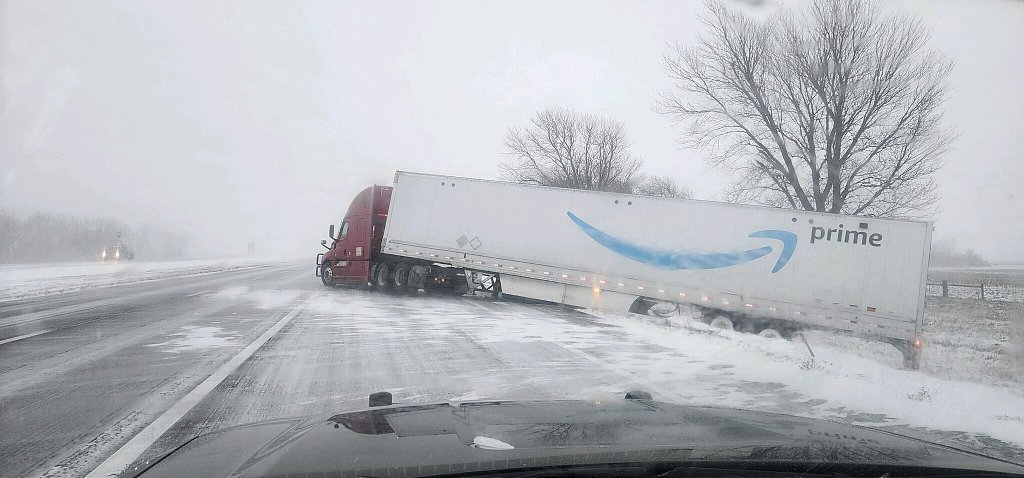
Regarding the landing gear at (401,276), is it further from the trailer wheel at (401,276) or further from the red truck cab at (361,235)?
the red truck cab at (361,235)

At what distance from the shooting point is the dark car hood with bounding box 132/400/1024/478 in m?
2.41

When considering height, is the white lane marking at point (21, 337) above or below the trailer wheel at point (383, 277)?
below

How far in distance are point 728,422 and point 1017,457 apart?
9.94 feet

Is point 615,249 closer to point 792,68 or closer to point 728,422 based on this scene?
point 792,68

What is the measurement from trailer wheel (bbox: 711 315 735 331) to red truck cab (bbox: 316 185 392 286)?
11657mm

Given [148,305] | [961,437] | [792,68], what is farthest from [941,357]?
[148,305]

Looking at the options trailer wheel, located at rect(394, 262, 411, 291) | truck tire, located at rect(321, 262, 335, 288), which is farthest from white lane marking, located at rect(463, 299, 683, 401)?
truck tire, located at rect(321, 262, 335, 288)

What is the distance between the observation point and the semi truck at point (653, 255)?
13758 millimetres

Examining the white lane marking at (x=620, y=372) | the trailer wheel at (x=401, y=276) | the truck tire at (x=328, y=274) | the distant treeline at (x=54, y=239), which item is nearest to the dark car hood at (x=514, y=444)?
the white lane marking at (x=620, y=372)

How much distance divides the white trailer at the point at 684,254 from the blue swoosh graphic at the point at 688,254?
25 mm

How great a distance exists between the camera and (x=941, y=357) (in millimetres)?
13484

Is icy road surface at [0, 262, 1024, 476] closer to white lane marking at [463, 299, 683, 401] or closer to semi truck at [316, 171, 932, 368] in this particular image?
white lane marking at [463, 299, 683, 401]

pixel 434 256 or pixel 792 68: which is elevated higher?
pixel 792 68

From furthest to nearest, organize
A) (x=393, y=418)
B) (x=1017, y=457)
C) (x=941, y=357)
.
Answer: (x=941, y=357)
(x=1017, y=457)
(x=393, y=418)
